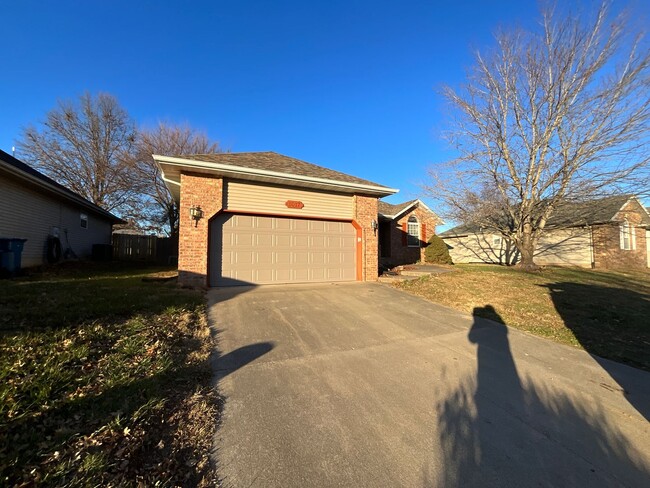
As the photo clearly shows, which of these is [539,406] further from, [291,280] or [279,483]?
[291,280]

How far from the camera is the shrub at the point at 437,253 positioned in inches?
720

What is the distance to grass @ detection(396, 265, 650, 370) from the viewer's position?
5.24 m

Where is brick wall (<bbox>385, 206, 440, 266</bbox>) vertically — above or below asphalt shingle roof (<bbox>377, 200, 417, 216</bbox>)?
below

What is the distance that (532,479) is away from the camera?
2.17 m

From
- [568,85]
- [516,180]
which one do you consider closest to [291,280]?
[516,180]

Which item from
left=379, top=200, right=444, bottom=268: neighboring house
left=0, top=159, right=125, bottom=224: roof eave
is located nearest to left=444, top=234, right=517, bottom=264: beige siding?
left=379, top=200, right=444, bottom=268: neighboring house

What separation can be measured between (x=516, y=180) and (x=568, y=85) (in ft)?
13.4

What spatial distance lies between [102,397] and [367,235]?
9.04 meters

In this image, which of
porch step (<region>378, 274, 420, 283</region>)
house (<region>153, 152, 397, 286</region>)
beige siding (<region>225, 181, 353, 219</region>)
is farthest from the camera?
porch step (<region>378, 274, 420, 283</region>)

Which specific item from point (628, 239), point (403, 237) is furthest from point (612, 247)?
point (403, 237)

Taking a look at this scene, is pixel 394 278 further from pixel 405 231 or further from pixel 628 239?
pixel 628 239

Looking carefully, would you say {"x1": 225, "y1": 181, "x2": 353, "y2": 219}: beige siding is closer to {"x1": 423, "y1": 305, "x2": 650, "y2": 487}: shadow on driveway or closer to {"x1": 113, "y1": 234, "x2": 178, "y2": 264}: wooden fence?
{"x1": 423, "y1": 305, "x2": 650, "y2": 487}: shadow on driveway

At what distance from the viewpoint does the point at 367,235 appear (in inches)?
428

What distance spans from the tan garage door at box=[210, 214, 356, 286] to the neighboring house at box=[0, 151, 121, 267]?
707cm
